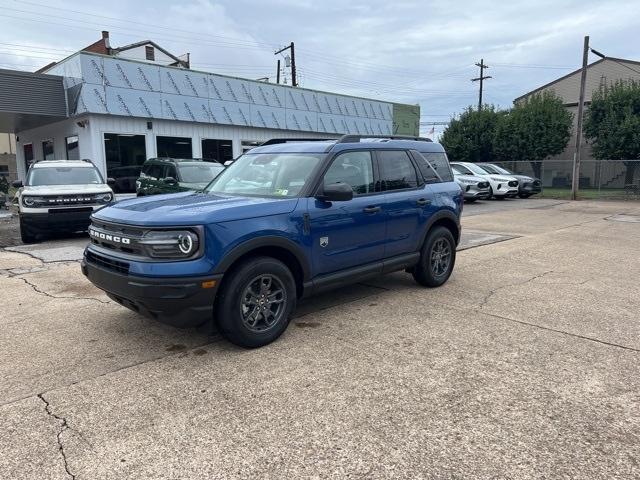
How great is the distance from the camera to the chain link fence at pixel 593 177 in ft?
70.6

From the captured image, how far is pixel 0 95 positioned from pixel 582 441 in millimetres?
21077

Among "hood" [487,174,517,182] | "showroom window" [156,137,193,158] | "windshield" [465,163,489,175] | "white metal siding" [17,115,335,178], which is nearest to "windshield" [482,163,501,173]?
"windshield" [465,163,489,175]

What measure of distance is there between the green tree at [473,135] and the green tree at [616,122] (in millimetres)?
5673

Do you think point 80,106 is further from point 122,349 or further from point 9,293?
point 122,349

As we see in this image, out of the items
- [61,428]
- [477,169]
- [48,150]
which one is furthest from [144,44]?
[61,428]

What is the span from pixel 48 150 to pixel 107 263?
21.9 m

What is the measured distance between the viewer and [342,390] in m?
3.38

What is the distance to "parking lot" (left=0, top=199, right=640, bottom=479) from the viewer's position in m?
2.62

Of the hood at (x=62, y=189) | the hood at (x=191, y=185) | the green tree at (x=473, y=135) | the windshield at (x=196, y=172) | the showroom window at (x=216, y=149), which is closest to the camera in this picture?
the hood at (x=62, y=189)

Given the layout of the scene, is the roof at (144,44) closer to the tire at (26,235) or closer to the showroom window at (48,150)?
the showroom window at (48,150)

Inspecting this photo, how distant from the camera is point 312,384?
347 centimetres

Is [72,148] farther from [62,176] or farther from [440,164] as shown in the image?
[440,164]

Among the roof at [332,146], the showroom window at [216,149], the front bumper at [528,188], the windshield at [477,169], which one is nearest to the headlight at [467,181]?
the windshield at [477,169]

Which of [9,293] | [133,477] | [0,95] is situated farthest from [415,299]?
[0,95]
